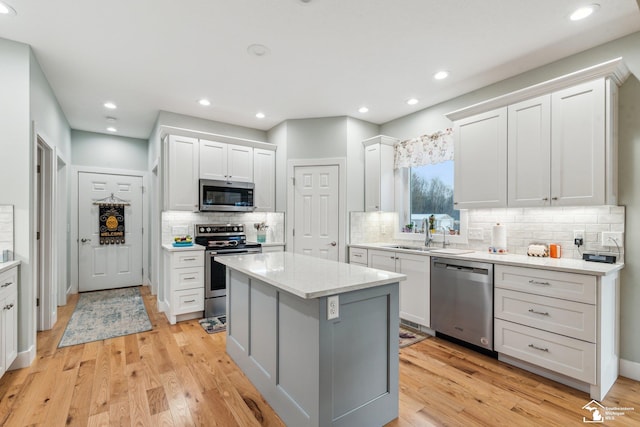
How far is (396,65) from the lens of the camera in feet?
9.91

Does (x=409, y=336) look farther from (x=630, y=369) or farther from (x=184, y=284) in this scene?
(x=184, y=284)

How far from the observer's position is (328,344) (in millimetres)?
1667

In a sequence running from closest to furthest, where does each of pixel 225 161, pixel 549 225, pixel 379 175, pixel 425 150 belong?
pixel 549 225, pixel 425 150, pixel 379 175, pixel 225 161

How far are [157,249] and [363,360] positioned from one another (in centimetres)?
377

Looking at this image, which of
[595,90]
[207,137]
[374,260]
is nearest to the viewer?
[595,90]

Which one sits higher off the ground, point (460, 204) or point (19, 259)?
point (460, 204)

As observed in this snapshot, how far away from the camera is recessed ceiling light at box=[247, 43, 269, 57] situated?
269 cm

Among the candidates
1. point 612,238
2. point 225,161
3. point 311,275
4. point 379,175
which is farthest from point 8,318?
point 612,238

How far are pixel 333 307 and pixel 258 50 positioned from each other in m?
2.33

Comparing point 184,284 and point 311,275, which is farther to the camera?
point 184,284

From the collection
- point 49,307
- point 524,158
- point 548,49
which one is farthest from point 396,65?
point 49,307

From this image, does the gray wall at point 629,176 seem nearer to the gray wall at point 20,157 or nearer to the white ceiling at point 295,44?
the white ceiling at point 295,44

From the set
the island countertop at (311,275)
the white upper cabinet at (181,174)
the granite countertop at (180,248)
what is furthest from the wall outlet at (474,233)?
the white upper cabinet at (181,174)

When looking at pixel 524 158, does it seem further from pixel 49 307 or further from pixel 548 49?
pixel 49 307
